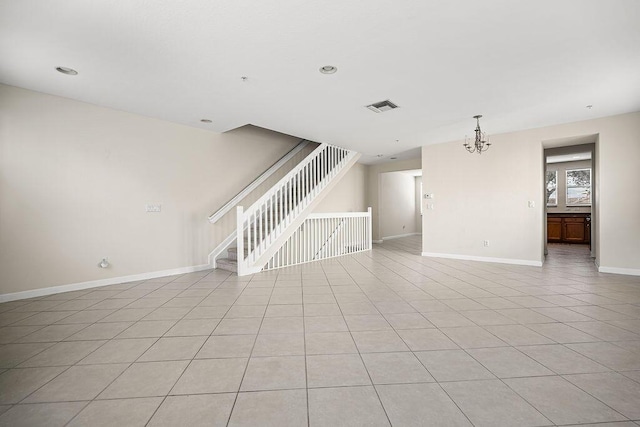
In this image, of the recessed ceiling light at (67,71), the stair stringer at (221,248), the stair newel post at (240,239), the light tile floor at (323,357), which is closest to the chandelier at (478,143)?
the light tile floor at (323,357)

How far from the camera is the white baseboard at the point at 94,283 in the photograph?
11.8 feet

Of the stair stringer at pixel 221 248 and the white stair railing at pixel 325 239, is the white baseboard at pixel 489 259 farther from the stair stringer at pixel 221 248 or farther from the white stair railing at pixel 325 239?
the stair stringer at pixel 221 248

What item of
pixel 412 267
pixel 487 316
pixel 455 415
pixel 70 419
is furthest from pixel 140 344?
pixel 412 267

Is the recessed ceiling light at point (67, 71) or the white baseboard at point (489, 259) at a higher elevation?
the recessed ceiling light at point (67, 71)

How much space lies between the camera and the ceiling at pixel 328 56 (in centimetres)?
228

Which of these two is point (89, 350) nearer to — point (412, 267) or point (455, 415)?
point (455, 415)

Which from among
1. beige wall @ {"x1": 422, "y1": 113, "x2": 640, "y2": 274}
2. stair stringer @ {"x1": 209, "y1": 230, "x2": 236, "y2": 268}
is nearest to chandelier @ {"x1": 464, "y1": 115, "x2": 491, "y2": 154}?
beige wall @ {"x1": 422, "y1": 113, "x2": 640, "y2": 274}

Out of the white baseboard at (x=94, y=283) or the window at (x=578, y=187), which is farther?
the window at (x=578, y=187)

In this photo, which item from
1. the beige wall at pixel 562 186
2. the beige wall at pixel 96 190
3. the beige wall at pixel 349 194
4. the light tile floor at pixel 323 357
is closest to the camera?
the light tile floor at pixel 323 357

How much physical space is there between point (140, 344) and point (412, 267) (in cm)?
462

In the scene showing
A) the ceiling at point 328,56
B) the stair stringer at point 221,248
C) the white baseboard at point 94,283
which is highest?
the ceiling at point 328,56

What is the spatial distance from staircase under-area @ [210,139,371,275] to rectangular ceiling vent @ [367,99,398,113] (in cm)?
210

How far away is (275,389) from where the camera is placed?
176cm

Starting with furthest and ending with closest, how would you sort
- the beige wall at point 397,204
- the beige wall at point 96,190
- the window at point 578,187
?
the beige wall at point 397,204, the window at point 578,187, the beige wall at point 96,190
